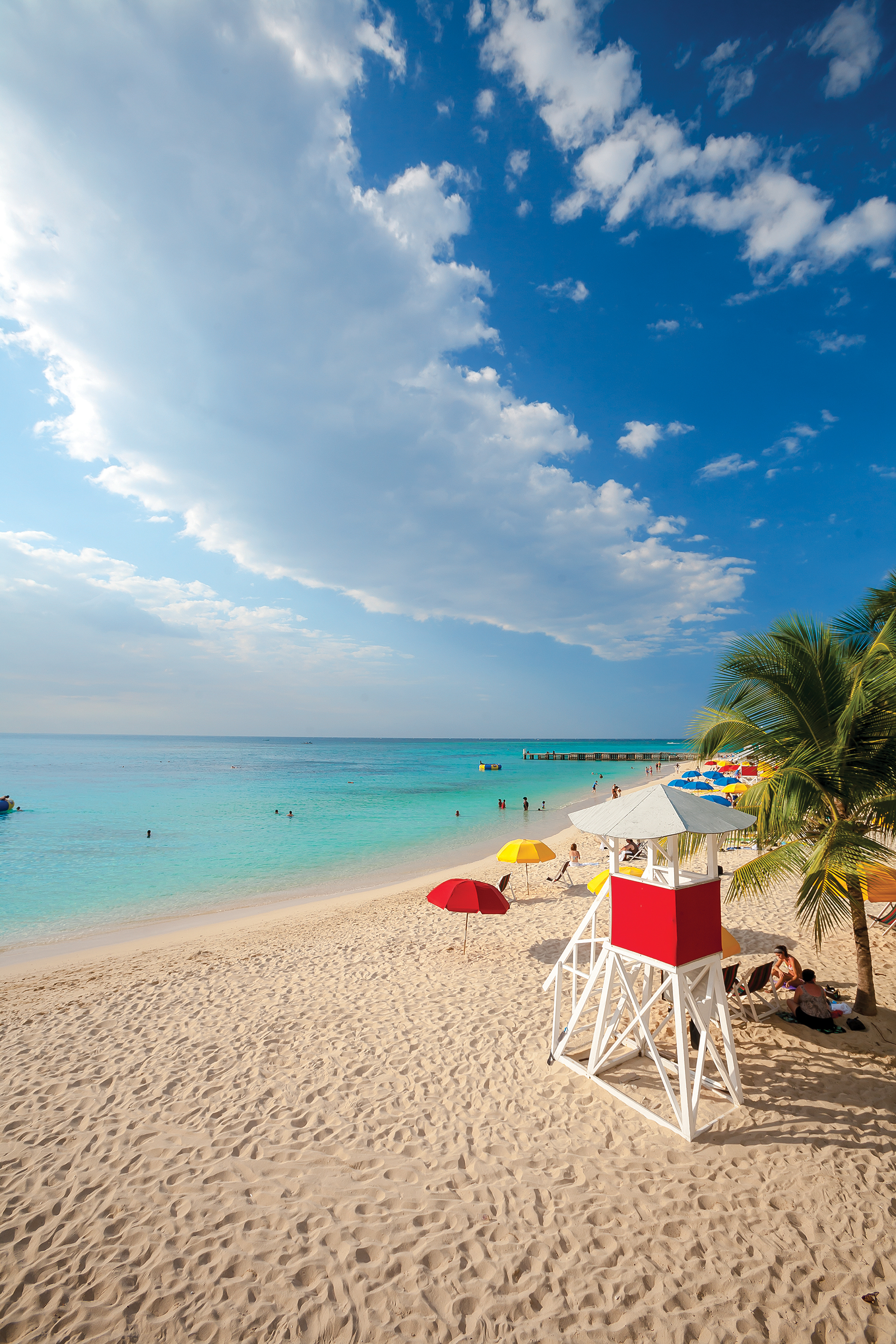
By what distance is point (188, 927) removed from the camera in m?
14.7

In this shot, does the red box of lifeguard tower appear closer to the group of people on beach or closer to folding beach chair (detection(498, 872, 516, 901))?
the group of people on beach

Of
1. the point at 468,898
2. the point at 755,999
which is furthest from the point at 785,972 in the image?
the point at 468,898

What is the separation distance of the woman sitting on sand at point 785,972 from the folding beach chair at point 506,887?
6.28m

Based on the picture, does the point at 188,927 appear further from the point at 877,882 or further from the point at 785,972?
the point at 877,882

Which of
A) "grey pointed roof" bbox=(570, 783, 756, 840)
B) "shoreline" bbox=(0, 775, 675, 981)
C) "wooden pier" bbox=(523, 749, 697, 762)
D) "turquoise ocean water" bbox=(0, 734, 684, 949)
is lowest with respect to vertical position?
"turquoise ocean water" bbox=(0, 734, 684, 949)

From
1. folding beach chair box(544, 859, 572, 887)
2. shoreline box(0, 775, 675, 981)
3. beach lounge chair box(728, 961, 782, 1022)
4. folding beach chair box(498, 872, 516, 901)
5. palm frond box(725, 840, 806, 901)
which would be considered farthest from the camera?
folding beach chair box(544, 859, 572, 887)

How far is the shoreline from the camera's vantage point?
12.2 m

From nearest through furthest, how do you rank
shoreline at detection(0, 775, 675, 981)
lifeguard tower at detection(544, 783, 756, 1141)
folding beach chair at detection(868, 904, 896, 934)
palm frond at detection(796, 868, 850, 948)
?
lifeguard tower at detection(544, 783, 756, 1141)
palm frond at detection(796, 868, 850, 948)
folding beach chair at detection(868, 904, 896, 934)
shoreline at detection(0, 775, 675, 981)

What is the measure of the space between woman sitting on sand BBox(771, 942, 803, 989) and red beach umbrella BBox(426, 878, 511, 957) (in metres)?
4.07

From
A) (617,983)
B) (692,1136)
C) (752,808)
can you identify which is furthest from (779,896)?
(692,1136)

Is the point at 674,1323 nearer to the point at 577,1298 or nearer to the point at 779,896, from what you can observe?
the point at 577,1298

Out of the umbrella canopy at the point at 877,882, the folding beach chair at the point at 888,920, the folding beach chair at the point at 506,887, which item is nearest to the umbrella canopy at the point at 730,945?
the umbrella canopy at the point at 877,882

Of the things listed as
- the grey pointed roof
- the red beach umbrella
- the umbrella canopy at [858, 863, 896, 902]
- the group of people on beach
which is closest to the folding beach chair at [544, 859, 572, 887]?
the red beach umbrella

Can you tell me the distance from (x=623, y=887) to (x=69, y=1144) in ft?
20.4
